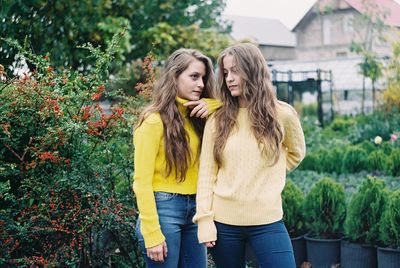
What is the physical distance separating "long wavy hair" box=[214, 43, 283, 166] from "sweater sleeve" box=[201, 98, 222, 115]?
5cm

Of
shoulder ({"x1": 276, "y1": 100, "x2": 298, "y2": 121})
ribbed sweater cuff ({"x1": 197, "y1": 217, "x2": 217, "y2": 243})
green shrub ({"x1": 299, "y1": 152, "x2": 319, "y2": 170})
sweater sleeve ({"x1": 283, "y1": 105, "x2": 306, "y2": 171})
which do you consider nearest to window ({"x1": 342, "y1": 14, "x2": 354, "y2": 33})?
green shrub ({"x1": 299, "y1": 152, "x2": 319, "y2": 170})

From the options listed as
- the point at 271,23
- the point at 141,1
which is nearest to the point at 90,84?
the point at 141,1

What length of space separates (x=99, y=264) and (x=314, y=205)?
7.00ft

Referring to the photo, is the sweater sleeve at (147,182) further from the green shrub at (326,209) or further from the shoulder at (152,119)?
the green shrub at (326,209)

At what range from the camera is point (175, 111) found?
10.1ft

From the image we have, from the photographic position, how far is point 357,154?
360 inches

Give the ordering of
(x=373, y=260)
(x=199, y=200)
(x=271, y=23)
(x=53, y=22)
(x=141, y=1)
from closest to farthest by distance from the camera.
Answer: (x=199, y=200), (x=373, y=260), (x=53, y=22), (x=141, y=1), (x=271, y=23)

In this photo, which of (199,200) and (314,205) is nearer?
(199,200)

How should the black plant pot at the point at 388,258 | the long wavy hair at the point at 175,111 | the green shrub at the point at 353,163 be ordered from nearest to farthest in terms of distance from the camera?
the long wavy hair at the point at 175,111, the black plant pot at the point at 388,258, the green shrub at the point at 353,163

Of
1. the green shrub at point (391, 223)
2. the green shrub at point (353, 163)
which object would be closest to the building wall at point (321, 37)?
the green shrub at point (353, 163)

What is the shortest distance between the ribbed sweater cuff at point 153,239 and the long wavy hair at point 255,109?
0.45 meters

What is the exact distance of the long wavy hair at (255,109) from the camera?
296cm

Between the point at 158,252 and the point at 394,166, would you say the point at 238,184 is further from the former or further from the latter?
the point at 394,166

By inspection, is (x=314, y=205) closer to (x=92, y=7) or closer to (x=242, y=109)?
(x=242, y=109)
